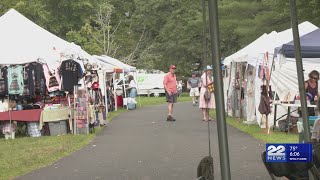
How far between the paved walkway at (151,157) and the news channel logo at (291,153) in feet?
15.8

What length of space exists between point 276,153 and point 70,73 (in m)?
12.6

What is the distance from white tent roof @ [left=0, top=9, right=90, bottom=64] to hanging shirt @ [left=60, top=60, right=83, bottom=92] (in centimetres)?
41

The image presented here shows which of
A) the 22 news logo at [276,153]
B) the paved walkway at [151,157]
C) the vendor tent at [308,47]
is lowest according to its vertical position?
the paved walkway at [151,157]

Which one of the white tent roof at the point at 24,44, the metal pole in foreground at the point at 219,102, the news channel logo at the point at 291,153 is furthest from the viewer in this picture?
the white tent roof at the point at 24,44

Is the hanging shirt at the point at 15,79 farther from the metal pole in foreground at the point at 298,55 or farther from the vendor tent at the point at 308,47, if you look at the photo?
the metal pole in foreground at the point at 298,55

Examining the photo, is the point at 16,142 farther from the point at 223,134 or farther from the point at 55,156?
the point at 223,134

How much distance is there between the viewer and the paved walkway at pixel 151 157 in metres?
9.39

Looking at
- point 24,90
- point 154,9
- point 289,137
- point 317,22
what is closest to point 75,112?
point 24,90

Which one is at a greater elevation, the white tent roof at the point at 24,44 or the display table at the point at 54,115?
the white tent roof at the point at 24,44

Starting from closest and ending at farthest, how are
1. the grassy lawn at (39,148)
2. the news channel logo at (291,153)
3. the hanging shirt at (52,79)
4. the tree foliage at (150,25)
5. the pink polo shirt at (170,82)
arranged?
the news channel logo at (291,153), the grassy lawn at (39,148), the hanging shirt at (52,79), the pink polo shirt at (170,82), the tree foliage at (150,25)

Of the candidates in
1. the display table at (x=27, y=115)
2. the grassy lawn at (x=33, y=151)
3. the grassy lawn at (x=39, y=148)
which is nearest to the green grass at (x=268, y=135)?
the grassy lawn at (x=39, y=148)

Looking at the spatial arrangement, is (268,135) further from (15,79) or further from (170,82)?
(15,79)

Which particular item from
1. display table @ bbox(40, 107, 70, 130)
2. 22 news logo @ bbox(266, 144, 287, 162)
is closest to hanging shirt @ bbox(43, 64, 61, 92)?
display table @ bbox(40, 107, 70, 130)

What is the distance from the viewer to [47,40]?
55.4ft
